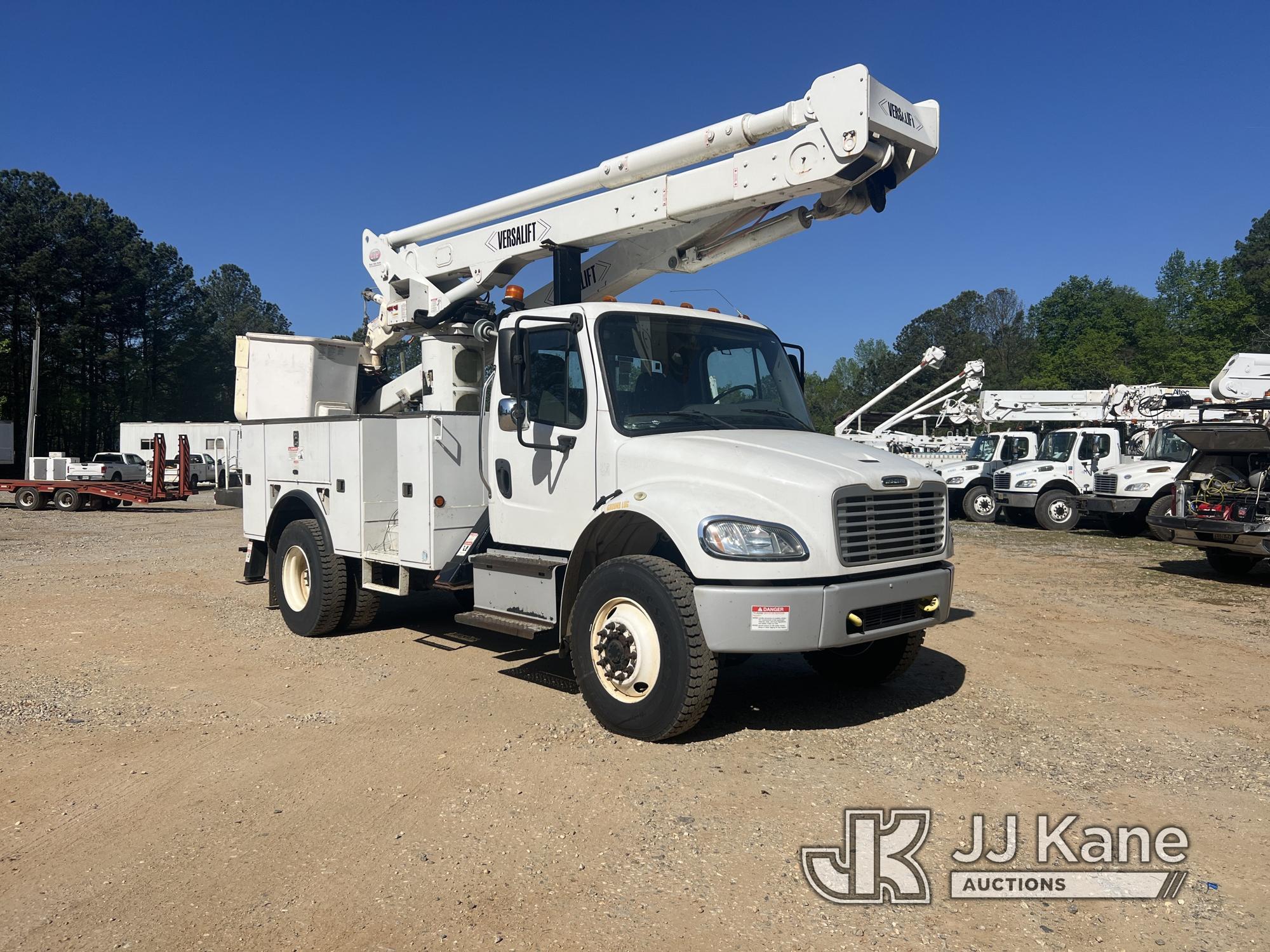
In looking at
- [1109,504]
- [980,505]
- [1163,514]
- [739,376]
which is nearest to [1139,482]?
[1109,504]

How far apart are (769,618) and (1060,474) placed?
17.7 metres

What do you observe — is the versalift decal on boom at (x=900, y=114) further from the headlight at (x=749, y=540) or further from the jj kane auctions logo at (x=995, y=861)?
the jj kane auctions logo at (x=995, y=861)

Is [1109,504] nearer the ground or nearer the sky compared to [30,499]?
nearer the sky

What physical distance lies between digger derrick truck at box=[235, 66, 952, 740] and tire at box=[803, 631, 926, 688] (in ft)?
0.06

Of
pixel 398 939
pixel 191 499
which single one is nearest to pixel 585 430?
pixel 398 939

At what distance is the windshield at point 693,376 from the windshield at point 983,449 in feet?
58.3

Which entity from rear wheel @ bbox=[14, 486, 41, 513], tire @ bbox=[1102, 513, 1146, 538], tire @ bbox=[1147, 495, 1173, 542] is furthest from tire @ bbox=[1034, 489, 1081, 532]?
rear wheel @ bbox=[14, 486, 41, 513]

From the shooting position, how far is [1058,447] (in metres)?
20.7

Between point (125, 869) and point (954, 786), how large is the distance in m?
3.88

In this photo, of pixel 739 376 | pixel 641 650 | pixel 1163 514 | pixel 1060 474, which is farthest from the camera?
pixel 1060 474

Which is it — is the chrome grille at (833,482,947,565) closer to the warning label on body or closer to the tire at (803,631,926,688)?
the warning label on body

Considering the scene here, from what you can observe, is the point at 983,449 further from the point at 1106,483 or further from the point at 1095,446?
the point at 1106,483

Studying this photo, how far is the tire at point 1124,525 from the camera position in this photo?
1898 centimetres

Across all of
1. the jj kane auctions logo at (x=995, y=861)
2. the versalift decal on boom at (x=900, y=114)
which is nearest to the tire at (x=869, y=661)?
the jj kane auctions logo at (x=995, y=861)
